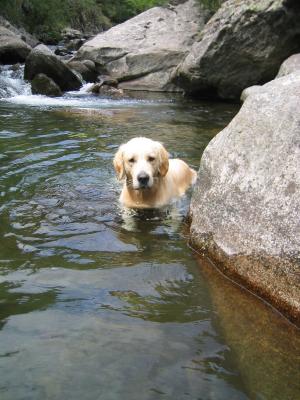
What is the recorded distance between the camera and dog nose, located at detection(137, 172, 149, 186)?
5391 millimetres

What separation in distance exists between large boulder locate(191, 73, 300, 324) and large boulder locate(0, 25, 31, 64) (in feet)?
60.4

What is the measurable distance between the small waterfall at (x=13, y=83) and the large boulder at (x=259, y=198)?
12.4 metres

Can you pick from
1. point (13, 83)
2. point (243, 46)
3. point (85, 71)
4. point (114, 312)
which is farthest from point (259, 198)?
point (85, 71)

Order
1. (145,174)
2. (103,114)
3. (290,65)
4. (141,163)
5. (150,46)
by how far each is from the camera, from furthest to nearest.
Answer: (150,46) < (290,65) < (103,114) < (141,163) < (145,174)

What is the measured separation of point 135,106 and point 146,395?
466 inches

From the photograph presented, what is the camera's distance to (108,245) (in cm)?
474

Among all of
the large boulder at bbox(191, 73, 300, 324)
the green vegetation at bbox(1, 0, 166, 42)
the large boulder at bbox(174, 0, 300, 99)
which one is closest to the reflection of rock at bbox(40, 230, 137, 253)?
the large boulder at bbox(191, 73, 300, 324)

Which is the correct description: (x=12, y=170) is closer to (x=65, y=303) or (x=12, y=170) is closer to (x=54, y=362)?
(x=65, y=303)

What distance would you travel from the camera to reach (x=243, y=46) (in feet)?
46.8

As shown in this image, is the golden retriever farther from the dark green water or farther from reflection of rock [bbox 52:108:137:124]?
reflection of rock [bbox 52:108:137:124]

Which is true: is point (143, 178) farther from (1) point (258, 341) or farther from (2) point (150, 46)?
(2) point (150, 46)

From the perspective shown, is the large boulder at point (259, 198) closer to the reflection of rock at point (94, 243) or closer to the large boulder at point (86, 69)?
the reflection of rock at point (94, 243)

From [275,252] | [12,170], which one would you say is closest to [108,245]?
[275,252]

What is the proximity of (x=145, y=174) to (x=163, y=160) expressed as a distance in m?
0.45
